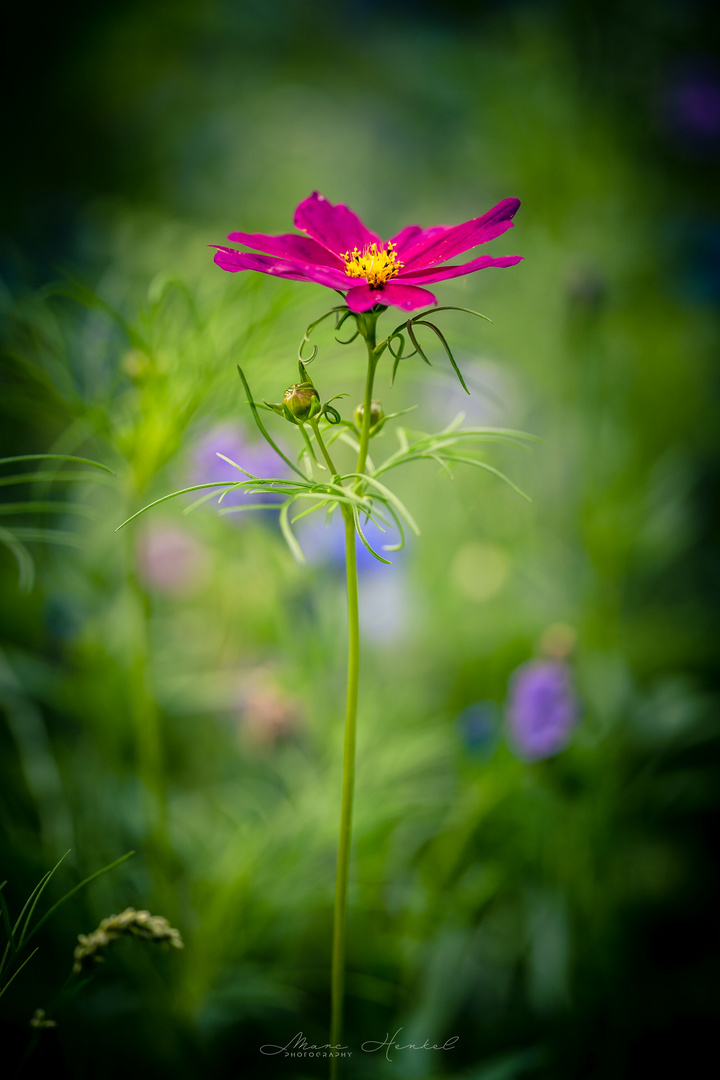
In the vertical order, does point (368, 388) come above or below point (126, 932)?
above

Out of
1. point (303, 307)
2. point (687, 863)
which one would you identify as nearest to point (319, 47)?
point (303, 307)

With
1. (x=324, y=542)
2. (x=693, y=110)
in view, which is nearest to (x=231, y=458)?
(x=324, y=542)

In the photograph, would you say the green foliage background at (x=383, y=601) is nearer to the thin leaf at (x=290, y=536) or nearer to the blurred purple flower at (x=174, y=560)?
the blurred purple flower at (x=174, y=560)

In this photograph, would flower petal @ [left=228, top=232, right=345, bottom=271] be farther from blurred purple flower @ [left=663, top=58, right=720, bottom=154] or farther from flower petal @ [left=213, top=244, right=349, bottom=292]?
blurred purple flower @ [left=663, top=58, right=720, bottom=154]

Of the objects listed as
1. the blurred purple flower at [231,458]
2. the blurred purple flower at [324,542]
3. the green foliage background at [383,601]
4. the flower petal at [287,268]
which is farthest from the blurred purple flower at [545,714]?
the flower petal at [287,268]

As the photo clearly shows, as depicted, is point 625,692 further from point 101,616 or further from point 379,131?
point 379,131

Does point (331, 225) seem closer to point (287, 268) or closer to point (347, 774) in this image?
point (287, 268)
